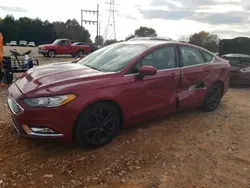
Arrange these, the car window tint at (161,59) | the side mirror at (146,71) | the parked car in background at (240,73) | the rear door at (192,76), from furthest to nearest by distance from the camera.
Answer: the parked car in background at (240,73) < the rear door at (192,76) < the car window tint at (161,59) < the side mirror at (146,71)

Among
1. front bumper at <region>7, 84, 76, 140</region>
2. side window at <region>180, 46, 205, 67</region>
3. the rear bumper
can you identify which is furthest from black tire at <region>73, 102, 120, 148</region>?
the rear bumper

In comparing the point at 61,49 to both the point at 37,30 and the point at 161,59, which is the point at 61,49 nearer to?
the point at 161,59

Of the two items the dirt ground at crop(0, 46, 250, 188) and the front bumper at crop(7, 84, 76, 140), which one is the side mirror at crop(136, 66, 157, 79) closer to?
the dirt ground at crop(0, 46, 250, 188)

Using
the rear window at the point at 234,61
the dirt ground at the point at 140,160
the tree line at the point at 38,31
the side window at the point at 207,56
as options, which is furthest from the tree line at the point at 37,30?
the dirt ground at the point at 140,160

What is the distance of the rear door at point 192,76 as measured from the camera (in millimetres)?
4598

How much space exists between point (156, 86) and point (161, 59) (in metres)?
0.55

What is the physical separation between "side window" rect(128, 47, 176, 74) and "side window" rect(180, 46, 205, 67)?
0.28 meters

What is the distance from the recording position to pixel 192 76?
4711 millimetres

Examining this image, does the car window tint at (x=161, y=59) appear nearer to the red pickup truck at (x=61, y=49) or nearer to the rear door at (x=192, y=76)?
the rear door at (x=192, y=76)

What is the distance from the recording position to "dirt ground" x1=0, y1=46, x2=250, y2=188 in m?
2.90

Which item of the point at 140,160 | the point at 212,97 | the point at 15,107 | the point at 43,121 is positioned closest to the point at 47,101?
the point at 43,121

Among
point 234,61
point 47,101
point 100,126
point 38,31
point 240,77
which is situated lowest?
point 100,126

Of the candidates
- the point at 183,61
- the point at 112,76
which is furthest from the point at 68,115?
the point at 183,61

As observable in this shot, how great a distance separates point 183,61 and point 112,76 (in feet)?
5.48
